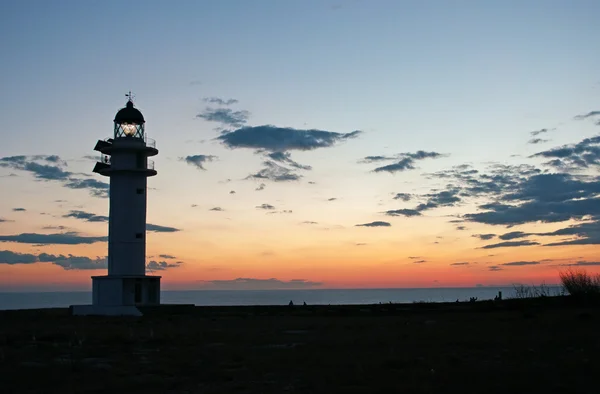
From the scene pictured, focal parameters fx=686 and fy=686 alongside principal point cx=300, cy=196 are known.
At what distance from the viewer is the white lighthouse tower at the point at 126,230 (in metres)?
41.6

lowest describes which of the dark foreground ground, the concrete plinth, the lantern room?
the dark foreground ground

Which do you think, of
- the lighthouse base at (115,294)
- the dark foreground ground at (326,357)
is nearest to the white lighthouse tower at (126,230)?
the lighthouse base at (115,294)

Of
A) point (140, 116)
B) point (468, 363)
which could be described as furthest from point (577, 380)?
point (140, 116)

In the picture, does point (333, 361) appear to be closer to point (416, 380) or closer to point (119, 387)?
point (416, 380)

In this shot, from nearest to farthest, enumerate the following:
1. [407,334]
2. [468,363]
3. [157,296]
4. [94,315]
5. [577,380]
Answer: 1. [577,380]
2. [468,363]
3. [407,334]
4. [94,315]
5. [157,296]

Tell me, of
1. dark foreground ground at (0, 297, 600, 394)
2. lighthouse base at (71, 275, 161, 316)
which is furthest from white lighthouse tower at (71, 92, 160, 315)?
dark foreground ground at (0, 297, 600, 394)

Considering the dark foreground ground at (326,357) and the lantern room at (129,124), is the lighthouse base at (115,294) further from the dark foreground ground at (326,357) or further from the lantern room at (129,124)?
the dark foreground ground at (326,357)

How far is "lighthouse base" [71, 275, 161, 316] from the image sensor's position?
41156 mm

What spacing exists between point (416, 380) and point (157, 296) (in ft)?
108

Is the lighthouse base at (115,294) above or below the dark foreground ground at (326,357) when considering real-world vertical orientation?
above

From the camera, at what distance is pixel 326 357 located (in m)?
16.4

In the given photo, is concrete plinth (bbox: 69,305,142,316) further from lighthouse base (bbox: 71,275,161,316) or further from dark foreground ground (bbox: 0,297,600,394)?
dark foreground ground (bbox: 0,297,600,394)

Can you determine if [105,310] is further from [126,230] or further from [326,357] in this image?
[326,357]

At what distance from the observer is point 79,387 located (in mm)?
12938
